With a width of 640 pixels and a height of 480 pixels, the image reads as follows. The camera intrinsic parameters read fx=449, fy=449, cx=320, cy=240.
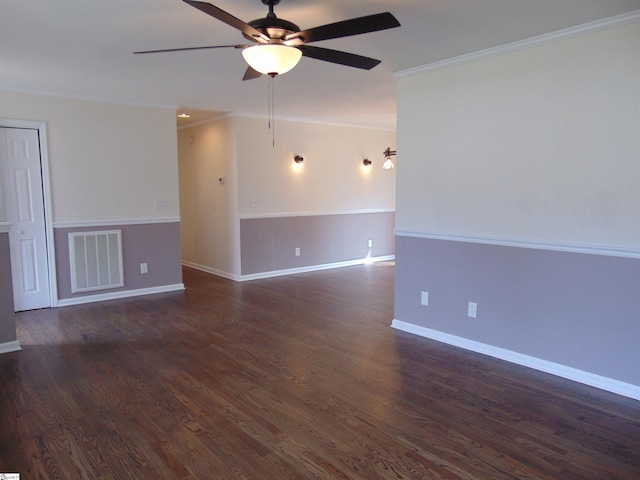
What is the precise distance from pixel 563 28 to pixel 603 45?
0.27m

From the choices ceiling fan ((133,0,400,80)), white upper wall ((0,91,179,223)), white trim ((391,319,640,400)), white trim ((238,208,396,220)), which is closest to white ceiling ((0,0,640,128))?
white upper wall ((0,91,179,223))

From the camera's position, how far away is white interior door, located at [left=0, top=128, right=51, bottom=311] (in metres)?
4.73

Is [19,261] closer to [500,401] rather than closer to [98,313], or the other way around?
[98,313]

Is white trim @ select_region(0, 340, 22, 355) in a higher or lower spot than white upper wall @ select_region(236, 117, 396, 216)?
lower

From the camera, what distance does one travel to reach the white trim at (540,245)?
2869 mm

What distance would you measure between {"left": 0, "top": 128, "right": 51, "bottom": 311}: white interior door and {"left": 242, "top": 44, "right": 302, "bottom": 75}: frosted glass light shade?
12.2ft

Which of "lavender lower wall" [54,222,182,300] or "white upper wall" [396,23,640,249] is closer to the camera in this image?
"white upper wall" [396,23,640,249]

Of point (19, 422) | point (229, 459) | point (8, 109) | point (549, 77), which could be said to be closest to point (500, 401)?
point (229, 459)

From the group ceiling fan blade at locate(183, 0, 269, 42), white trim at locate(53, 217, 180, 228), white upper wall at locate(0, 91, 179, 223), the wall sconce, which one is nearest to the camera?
ceiling fan blade at locate(183, 0, 269, 42)

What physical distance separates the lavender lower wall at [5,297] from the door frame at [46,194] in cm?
146

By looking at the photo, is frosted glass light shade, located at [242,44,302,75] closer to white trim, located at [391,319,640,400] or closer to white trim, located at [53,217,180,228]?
white trim, located at [391,319,640,400]

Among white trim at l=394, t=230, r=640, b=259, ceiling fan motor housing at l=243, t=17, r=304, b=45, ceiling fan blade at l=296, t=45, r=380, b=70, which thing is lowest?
white trim at l=394, t=230, r=640, b=259

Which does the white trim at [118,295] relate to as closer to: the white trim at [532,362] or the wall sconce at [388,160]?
the white trim at [532,362]

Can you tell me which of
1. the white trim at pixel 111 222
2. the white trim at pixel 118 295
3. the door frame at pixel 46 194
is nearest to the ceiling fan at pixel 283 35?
the door frame at pixel 46 194
